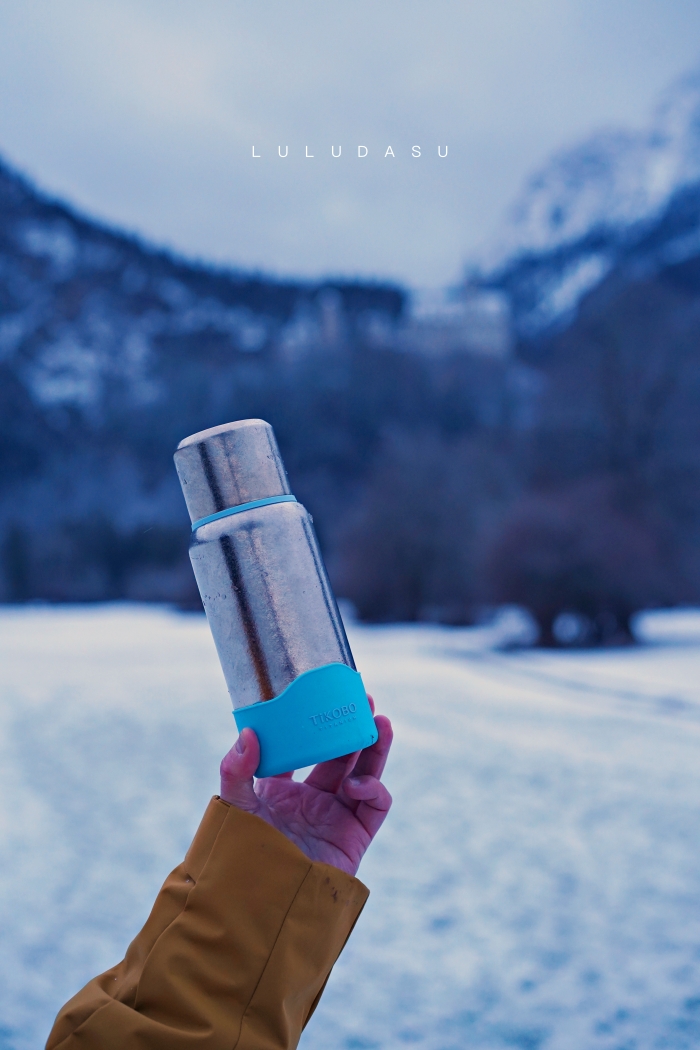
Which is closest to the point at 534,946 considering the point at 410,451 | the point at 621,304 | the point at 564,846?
the point at 564,846

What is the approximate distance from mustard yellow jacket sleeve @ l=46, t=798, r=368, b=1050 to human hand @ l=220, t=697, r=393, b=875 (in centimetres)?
5

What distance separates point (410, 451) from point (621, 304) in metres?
3.85

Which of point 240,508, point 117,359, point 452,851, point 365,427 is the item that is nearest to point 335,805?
point 240,508

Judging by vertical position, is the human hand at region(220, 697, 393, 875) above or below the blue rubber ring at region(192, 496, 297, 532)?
below

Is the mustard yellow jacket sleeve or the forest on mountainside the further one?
the forest on mountainside

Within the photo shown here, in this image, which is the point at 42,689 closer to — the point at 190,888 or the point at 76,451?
the point at 190,888

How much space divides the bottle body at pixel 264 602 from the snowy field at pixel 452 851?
1.27 metres

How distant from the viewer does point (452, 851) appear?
2410 mm

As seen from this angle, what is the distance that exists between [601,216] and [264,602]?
1554 centimetres

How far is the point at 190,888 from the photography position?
602 millimetres

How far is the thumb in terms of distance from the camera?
59 centimetres

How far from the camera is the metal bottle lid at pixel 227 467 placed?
2.05 ft

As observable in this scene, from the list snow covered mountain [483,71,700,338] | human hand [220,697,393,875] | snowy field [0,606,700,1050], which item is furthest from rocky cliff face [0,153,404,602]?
human hand [220,697,393,875]

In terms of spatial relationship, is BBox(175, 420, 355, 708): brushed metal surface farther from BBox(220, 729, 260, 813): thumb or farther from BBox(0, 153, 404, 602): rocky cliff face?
BBox(0, 153, 404, 602): rocky cliff face
